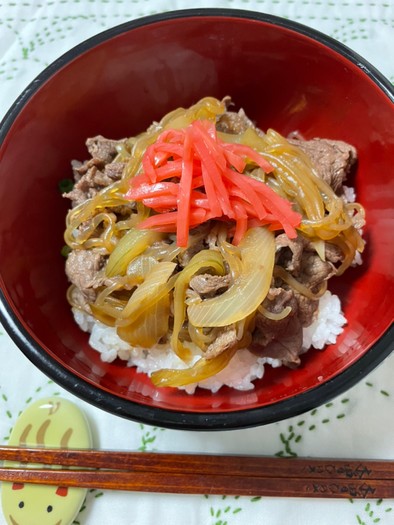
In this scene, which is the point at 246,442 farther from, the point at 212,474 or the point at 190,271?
the point at 190,271

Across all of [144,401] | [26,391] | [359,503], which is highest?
[144,401]

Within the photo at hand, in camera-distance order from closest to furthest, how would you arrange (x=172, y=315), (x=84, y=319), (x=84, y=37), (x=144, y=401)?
(x=144, y=401), (x=172, y=315), (x=84, y=319), (x=84, y=37)

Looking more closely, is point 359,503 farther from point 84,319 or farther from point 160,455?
point 84,319

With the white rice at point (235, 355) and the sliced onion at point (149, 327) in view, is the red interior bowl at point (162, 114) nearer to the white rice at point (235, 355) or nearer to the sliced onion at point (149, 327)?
the white rice at point (235, 355)

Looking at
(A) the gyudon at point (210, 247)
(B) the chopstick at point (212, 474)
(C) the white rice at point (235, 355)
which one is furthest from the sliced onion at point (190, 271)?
(B) the chopstick at point (212, 474)

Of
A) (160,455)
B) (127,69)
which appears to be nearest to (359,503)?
(160,455)

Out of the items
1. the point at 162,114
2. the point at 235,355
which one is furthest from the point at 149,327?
the point at 162,114

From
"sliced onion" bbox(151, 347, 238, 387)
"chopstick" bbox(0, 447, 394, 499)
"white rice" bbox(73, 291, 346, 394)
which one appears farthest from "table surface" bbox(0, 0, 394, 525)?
"sliced onion" bbox(151, 347, 238, 387)
